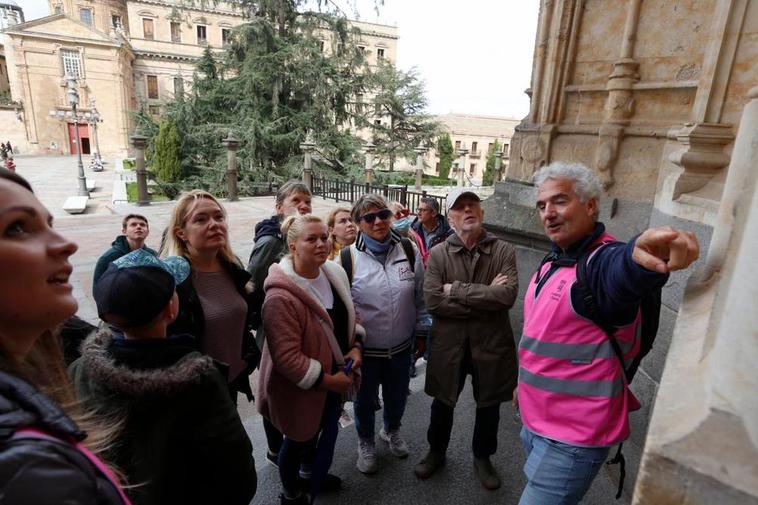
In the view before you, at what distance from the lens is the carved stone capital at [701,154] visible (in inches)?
98.7

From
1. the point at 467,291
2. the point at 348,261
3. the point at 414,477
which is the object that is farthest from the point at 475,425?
the point at 348,261

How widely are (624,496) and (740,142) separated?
230 centimetres

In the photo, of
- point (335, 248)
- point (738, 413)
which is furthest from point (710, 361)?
point (335, 248)

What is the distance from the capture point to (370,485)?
267cm

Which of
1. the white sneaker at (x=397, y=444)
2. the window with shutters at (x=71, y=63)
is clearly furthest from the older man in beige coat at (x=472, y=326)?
the window with shutters at (x=71, y=63)

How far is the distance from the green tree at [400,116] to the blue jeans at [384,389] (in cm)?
2806

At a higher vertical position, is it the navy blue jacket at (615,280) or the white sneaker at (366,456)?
the navy blue jacket at (615,280)

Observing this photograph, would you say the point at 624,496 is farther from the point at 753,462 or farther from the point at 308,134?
the point at 308,134

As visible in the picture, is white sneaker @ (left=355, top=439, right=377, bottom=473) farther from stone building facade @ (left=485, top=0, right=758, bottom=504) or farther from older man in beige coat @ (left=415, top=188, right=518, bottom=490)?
stone building facade @ (left=485, top=0, right=758, bottom=504)

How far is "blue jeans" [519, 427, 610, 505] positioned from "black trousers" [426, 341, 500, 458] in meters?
0.84

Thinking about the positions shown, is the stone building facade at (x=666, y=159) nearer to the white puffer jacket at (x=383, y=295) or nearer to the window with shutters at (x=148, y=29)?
the white puffer jacket at (x=383, y=295)

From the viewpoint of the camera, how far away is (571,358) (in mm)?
1701

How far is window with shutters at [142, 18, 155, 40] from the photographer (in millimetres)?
41250

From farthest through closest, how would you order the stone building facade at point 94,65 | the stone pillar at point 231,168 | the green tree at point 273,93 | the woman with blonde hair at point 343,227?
the stone building facade at point 94,65
the green tree at point 273,93
the stone pillar at point 231,168
the woman with blonde hair at point 343,227
